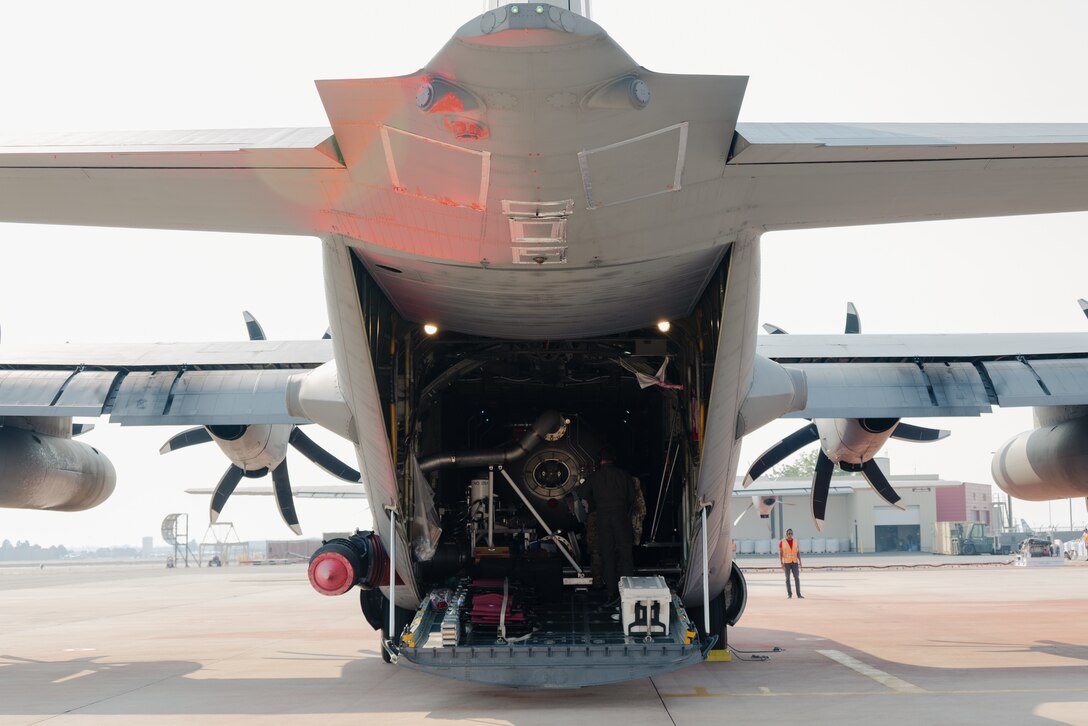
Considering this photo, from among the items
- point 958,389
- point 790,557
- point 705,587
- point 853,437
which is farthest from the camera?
point 790,557

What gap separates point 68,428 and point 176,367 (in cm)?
207

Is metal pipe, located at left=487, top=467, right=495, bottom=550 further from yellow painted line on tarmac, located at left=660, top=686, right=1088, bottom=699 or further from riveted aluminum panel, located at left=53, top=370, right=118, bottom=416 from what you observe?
riveted aluminum panel, located at left=53, top=370, right=118, bottom=416

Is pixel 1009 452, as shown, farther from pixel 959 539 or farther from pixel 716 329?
pixel 959 539

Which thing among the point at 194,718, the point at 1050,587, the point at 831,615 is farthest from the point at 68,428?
the point at 1050,587

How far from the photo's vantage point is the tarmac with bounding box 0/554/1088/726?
23.1 ft

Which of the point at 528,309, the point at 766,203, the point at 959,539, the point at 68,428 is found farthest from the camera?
the point at 959,539

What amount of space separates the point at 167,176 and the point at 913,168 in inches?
172

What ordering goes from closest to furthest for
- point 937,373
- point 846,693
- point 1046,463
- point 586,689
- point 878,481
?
point 846,693
point 586,689
point 937,373
point 1046,463
point 878,481

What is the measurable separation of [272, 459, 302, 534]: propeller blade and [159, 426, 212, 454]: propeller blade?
115 centimetres

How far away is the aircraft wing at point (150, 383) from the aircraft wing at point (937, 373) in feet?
18.7

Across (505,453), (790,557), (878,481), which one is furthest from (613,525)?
(790,557)

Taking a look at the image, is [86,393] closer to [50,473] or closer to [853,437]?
[50,473]

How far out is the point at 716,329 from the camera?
7.90m

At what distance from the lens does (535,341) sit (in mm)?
9219
